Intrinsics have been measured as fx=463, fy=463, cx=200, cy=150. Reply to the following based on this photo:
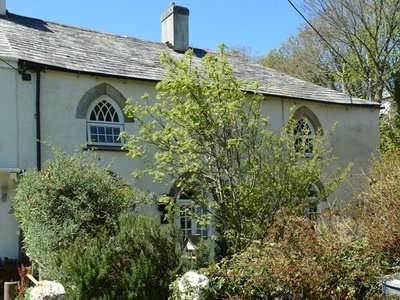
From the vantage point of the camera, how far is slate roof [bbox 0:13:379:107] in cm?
1248

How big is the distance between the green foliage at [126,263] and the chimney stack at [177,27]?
40.9ft

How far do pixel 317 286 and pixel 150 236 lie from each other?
8.69ft

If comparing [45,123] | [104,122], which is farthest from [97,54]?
[45,123]

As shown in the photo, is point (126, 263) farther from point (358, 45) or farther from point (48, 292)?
point (358, 45)

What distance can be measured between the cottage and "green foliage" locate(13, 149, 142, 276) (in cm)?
273

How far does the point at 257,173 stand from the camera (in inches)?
375

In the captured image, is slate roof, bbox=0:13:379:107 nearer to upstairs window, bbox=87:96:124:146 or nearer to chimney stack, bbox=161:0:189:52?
chimney stack, bbox=161:0:189:52

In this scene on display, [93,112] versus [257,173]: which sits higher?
[93,112]

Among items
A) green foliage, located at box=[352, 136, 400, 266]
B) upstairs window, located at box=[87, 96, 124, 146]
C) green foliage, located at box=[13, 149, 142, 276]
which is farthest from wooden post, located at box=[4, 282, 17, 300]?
green foliage, located at box=[352, 136, 400, 266]

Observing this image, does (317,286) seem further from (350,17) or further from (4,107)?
(350,17)

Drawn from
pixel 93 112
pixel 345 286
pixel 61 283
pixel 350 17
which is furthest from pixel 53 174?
pixel 350 17

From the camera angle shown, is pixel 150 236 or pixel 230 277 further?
pixel 150 236

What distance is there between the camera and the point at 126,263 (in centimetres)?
702

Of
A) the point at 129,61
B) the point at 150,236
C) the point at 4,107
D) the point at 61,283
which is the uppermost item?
the point at 129,61
